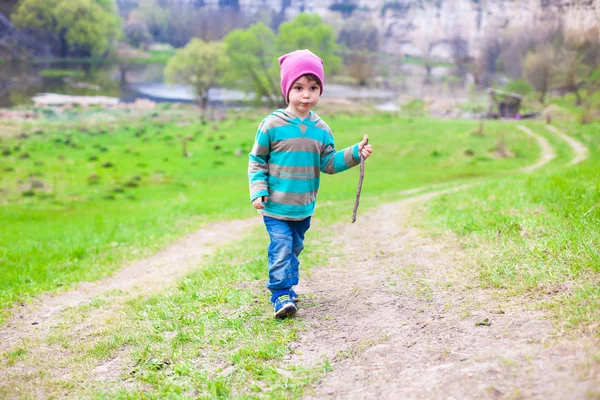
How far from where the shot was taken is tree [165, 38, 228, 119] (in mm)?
59344

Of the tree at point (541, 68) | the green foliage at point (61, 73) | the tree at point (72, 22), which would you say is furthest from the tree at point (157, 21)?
the tree at point (541, 68)

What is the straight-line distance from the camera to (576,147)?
3388 centimetres

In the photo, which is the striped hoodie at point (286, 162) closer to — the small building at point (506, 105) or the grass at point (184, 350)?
the grass at point (184, 350)

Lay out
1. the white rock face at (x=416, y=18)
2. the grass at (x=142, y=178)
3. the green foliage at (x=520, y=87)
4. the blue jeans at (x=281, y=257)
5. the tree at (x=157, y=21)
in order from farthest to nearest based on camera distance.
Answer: the tree at (x=157, y=21) → the white rock face at (x=416, y=18) → the green foliage at (x=520, y=87) → the grass at (x=142, y=178) → the blue jeans at (x=281, y=257)

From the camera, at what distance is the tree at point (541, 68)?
153ft

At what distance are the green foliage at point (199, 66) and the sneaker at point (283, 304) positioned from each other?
5692 centimetres

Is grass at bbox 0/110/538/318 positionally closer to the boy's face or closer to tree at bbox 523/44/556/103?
the boy's face

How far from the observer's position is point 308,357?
13.7ft

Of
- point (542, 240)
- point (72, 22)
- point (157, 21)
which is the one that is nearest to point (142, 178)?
point (542, 240)

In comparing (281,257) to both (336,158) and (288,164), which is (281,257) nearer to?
(288,164)

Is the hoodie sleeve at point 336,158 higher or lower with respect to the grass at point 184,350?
higher

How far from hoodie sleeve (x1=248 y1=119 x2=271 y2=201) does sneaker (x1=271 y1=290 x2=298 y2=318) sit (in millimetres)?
956

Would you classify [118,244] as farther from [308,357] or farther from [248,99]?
[248,99]

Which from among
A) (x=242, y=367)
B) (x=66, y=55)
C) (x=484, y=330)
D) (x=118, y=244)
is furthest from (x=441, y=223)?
(x=66, y=55)
